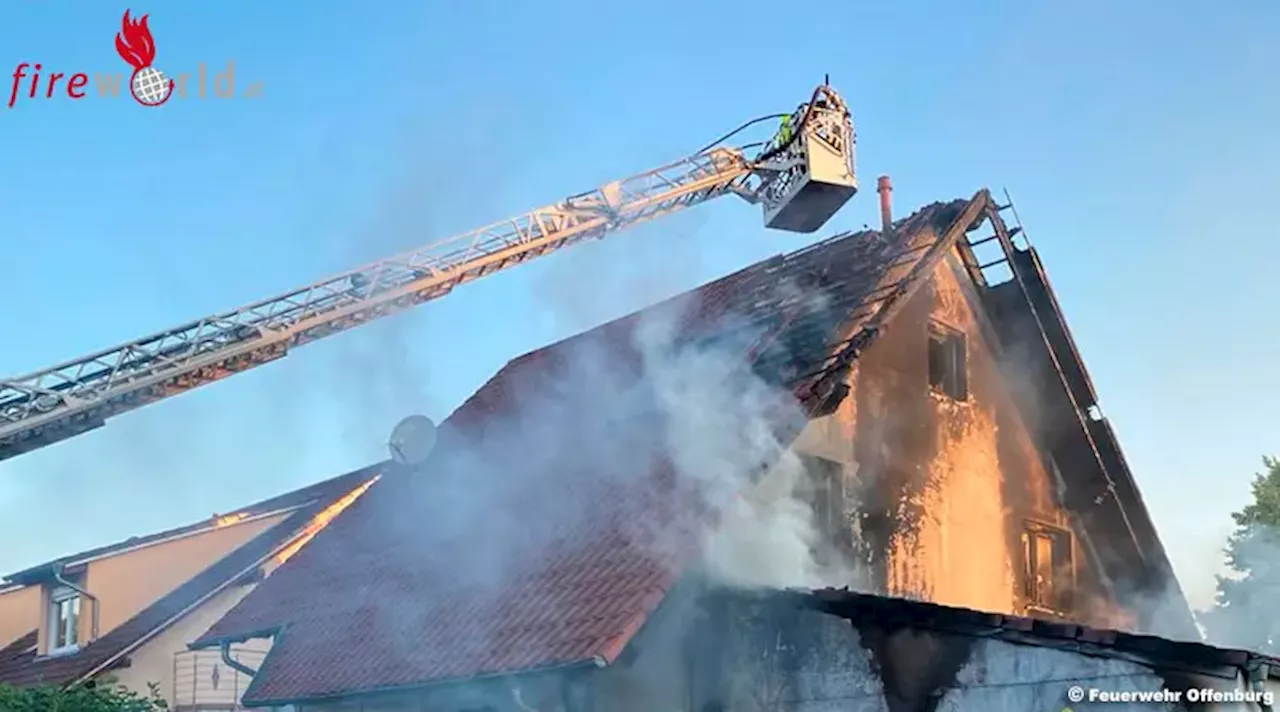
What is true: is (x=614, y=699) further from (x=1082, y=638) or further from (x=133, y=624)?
(x=133, y=624)

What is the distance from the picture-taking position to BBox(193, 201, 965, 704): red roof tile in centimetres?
1152

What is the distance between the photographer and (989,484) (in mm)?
14836

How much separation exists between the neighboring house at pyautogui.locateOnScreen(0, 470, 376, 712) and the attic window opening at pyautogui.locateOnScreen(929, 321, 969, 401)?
374 inches

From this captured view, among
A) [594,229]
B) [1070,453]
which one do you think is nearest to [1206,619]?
[1070,453]

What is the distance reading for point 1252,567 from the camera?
3438cm

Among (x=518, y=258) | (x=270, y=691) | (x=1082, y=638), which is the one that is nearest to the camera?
(x=1082, y=638)

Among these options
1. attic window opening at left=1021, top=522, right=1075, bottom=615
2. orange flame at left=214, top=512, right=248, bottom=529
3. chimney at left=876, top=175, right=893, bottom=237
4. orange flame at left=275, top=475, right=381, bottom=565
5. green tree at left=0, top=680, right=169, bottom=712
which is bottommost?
green tree at left=0, top=680, right=169, bottom=712

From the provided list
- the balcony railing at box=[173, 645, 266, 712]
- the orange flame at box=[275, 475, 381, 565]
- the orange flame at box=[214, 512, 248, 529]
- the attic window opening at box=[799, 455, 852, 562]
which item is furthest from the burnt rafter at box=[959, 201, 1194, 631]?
the orange flame at box=[214, 512, 248, 529]

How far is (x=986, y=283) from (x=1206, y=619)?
931 inches

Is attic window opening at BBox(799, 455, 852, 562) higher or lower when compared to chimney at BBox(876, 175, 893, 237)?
lower

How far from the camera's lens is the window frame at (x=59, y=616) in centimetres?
2212

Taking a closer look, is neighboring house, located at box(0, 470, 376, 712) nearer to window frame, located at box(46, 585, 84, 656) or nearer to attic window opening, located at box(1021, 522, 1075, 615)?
window frame, located at box(46, 585, 84, 656)

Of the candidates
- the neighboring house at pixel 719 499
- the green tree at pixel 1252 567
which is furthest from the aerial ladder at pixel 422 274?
the green tree at pixel 1252 567

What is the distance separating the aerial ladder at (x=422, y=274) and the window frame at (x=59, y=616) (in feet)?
30.9
